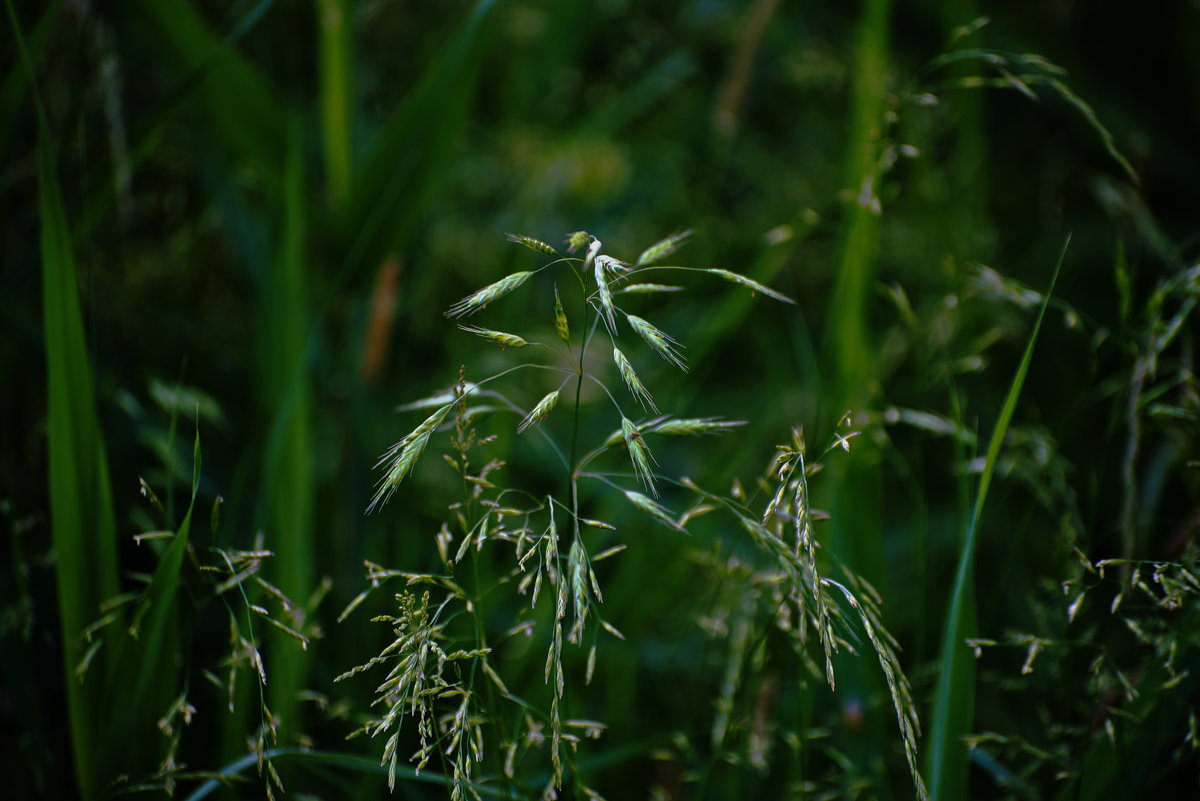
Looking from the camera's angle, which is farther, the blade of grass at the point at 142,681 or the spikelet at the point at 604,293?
the blade of grass at the point at 142,681

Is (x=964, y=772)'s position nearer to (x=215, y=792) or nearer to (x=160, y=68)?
(x=215, y=792)

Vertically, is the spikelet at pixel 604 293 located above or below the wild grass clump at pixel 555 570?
above

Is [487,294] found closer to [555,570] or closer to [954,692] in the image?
[555,570]

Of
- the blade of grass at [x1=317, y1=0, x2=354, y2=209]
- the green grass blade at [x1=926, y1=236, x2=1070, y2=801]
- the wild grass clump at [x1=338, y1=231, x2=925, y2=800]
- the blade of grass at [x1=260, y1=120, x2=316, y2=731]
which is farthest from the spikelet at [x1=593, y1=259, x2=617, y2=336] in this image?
the blade of grass at [x1=317, y1=0, x2=354, y2=209]

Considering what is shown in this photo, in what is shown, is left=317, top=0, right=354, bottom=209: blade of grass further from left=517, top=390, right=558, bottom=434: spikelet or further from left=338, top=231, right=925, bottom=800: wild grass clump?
left=517, top=390, right=558, bottom=434: spikelet

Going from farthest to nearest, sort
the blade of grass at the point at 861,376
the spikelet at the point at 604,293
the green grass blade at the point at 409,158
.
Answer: the green grass blade at the point at 409,158, the blade of grass at the point at 861,376, the spikelet at the point at 604,293

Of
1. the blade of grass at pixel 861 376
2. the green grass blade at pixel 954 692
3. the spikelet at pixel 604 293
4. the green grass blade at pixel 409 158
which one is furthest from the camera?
the green grass blade at pixel 409 158

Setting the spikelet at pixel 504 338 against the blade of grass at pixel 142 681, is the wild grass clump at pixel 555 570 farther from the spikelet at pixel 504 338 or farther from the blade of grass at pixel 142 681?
the blade of grass at pixel 142 681

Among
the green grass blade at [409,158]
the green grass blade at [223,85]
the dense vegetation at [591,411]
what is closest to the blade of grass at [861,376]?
the dense vegetation at [591,411]
